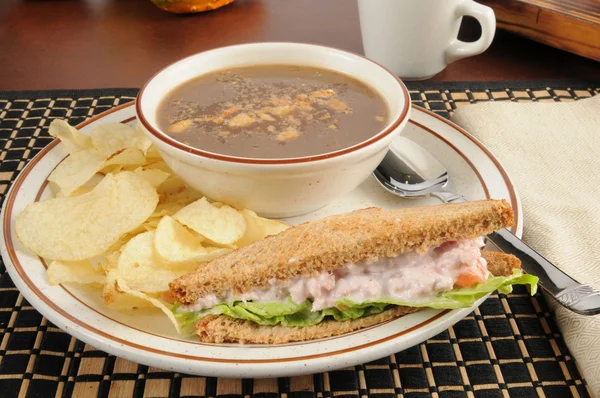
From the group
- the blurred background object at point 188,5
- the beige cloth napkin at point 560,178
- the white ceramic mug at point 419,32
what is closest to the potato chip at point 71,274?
the beige cloth napkin at point 560,178

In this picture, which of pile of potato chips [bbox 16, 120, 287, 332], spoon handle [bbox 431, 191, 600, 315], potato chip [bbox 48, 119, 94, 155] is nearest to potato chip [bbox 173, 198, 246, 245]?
pile of potato chips [bbox 16, 120, 287, 332]

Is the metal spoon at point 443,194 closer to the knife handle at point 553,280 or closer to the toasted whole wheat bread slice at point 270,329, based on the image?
the knife handle at point 553,280

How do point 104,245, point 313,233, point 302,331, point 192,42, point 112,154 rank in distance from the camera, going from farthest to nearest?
point 192,42, point 112,154, point 104,245, point 313,233, point 302,331

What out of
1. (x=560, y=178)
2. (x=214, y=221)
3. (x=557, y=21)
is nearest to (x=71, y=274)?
(x=214, y=221)

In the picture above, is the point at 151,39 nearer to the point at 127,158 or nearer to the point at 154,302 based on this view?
the point at 127,158

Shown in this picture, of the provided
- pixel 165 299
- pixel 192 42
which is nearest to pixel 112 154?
pixel 165 299

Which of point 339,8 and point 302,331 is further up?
point 302,331

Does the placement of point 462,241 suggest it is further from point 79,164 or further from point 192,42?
point 192,42
